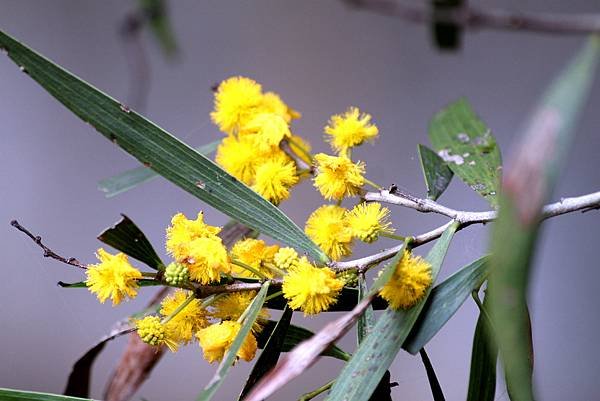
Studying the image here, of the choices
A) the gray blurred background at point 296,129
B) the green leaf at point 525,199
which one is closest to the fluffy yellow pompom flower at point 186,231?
the green leaf at point 525,199

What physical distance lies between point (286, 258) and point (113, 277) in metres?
0.12

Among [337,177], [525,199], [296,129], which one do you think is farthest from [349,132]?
[296,129]

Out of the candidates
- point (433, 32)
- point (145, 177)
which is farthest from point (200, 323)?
point (433, 32)

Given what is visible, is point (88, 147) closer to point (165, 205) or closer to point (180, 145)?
point (165, 205)

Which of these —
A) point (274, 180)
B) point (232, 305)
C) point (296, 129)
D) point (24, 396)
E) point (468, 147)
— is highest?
point (296, 129)

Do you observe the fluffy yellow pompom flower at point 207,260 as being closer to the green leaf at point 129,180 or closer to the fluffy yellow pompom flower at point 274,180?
the fluffy yellow pompom flower at point 274,180

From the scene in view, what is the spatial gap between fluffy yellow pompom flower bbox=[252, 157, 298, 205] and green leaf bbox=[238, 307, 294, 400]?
11 centimetres

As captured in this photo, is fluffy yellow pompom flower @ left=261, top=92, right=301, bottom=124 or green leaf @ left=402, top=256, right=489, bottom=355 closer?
green leaf @ left=402, top=256, right=489, bottom=355

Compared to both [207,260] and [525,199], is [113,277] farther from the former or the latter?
[525,199]

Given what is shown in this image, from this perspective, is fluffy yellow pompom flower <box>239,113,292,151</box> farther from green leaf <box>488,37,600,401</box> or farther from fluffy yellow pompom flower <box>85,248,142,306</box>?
green leaf <box>488,37,600,401</box>

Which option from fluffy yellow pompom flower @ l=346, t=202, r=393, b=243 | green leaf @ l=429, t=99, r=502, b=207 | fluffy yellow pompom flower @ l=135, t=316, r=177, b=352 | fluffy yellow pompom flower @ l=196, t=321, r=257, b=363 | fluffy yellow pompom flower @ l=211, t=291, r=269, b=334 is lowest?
fluffy yellow pompom flower @ l=135, t=316, r=177, b=352

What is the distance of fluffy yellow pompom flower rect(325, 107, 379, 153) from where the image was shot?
20.9 inches

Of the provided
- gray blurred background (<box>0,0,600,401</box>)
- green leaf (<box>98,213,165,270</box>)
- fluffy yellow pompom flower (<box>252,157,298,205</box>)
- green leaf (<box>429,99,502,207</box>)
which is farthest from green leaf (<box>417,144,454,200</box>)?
gray blurred background (<box>0,0,600,401</box>)

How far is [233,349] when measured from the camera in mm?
403
